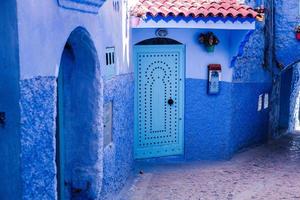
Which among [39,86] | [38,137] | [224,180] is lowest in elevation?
[224,180]

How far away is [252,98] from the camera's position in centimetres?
1148

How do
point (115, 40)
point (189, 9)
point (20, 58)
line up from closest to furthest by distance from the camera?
point (20, 58)
point (115, 40)
point (189, 9)

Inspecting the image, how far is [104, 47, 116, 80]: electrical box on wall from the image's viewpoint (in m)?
6.55

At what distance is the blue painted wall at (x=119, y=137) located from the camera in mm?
6784

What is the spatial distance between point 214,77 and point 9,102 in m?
6.66

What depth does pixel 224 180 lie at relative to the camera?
28.7 feet

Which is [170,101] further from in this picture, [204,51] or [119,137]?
[119,137]

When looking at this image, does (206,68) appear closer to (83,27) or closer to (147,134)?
(147,134)

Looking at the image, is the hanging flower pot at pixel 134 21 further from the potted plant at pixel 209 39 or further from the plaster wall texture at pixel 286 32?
the plaster wall texture at pixel 286 32

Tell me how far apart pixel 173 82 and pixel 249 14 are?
207 cm

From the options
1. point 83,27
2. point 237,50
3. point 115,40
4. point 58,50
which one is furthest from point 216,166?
point 58,50

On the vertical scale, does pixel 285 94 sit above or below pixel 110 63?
below

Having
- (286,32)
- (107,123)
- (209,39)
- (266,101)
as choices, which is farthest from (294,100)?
(107,123)

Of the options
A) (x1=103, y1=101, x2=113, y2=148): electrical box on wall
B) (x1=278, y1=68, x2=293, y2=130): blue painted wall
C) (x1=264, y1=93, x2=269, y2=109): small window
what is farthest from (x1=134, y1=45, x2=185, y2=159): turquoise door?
(x1=278, y1=68, x2=293, y2=130): blue painted wall
